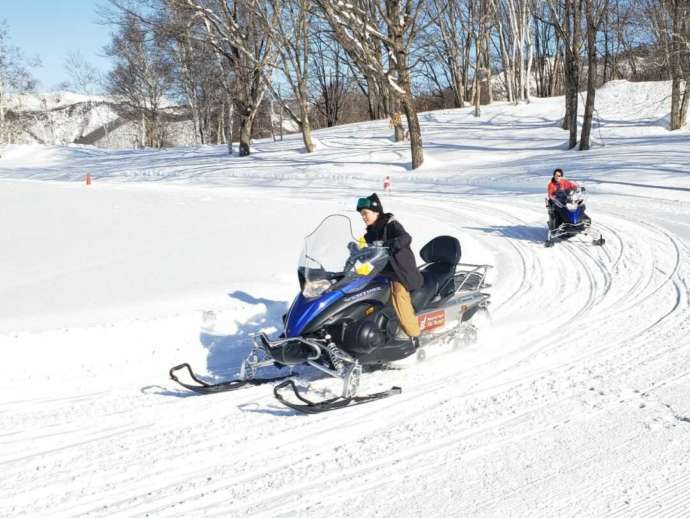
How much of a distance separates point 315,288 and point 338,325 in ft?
1.21

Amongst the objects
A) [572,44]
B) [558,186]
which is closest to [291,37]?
[572,44]

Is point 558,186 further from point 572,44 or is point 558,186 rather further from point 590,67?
point 572,44

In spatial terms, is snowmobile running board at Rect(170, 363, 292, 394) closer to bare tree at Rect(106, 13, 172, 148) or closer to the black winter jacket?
the black winter jacket

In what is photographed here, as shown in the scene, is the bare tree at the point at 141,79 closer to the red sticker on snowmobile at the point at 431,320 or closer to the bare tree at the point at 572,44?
the bare tree at the point at 572,44

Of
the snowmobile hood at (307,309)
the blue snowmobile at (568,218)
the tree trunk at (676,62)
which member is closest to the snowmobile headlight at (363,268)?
the snowmobile hood at (307,309)

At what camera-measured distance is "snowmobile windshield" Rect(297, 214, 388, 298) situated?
5516 mm

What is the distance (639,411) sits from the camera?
468cm

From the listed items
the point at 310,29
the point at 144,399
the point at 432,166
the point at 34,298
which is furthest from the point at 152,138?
the point at 144,399

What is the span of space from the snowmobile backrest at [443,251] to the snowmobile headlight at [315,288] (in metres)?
1.66

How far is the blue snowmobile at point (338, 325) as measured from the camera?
17.4ft

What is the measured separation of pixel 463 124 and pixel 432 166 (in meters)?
10.6

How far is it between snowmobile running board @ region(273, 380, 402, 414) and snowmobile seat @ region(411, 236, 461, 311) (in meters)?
1.13

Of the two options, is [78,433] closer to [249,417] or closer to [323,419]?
[249,417]

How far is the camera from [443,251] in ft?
22.1
